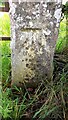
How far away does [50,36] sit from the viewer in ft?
9.61

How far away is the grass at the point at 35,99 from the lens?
263 cm

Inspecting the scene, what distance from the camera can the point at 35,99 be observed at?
9.43 feet

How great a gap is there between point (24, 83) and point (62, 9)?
71 cm

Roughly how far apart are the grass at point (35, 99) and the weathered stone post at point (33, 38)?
0.35 feet

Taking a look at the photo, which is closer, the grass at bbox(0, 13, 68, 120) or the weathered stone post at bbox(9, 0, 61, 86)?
Result: the grass at bbox(0, 13, 68, 120)

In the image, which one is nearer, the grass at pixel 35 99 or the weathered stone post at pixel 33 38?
the grass at pixel 35 99

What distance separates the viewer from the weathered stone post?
2832 millimetres

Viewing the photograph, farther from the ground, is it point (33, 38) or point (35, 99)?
point (33, 38)

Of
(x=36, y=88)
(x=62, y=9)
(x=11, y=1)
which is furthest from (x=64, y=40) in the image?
(x=11, y=1)

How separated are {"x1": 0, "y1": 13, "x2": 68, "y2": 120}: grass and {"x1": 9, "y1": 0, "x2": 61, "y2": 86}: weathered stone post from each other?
0.11 metres

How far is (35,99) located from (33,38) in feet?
1.58

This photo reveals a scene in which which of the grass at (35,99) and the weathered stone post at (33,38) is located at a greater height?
the weathered stone post at (33,38)

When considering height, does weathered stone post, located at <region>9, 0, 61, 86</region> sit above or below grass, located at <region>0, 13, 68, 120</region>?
above

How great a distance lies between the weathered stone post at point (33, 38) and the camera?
283 cm
